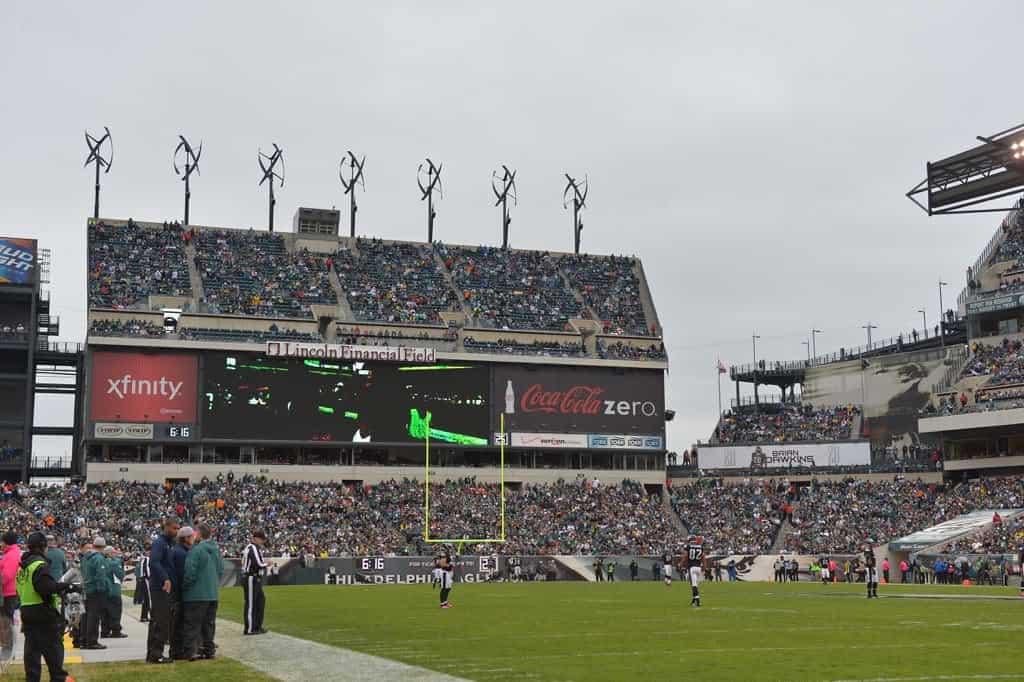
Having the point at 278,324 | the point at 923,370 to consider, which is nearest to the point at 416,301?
the point at 278,324

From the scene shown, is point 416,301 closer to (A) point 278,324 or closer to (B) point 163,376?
(A) point 278,324

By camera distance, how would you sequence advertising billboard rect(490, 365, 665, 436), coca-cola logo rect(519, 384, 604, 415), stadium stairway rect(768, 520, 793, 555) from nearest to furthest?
stadium stairway rect(768, 520, 793, 555) < advertising billboard rect(490, 365, 665, 436) < coca-cola logo rect(519, 384, 604, 415)

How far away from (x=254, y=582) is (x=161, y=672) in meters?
6.33

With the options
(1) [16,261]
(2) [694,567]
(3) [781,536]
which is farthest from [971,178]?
(1) [16,261]

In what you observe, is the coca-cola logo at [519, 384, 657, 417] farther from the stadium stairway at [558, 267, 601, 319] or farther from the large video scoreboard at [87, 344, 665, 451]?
the stadium stairway at [558, 267, 601, 319]

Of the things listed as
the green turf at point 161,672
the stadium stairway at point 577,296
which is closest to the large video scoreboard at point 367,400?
the stadium stairway at point 577,296

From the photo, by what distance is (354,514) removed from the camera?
230 feet

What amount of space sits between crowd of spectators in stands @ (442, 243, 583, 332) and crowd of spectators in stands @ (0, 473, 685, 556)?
36.5 ft

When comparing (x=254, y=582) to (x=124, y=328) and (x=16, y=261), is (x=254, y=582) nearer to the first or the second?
(x=124, y=328)

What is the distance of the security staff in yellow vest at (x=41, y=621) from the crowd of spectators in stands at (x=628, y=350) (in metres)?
67.2

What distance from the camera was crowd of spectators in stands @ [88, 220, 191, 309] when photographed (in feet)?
241

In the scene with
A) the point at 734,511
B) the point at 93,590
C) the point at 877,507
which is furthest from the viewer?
the point at 734,511

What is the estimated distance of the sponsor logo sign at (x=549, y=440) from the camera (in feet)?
257

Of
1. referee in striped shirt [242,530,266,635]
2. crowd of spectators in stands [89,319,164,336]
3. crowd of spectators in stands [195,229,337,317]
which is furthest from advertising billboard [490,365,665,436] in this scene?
referee in striped shirt [242,530,266,635]
